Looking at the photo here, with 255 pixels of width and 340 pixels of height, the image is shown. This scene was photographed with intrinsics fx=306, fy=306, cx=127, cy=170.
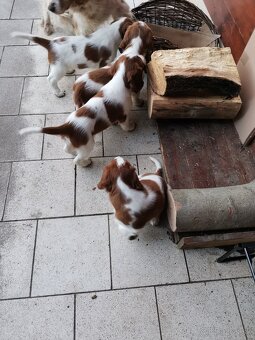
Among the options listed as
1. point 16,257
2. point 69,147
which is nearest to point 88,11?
point 69,147

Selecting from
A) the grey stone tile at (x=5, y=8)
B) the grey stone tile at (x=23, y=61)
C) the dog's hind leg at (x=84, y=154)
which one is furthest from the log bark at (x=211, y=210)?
the grey stone tile at (x=5, y=8)

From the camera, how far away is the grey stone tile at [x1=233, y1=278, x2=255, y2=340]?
7.34 ft

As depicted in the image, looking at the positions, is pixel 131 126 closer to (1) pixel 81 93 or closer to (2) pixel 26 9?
(1) pixel 81 93

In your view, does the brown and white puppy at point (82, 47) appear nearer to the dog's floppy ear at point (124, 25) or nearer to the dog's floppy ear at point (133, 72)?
the dog's floppy ear at point (124, 25)

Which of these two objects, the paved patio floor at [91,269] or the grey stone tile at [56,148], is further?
the grey stone tile at [56,148]

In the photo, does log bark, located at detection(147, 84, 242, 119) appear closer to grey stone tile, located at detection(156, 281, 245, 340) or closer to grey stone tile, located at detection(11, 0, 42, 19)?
grey stone tile, located at detection(156, 281, 245, 340)

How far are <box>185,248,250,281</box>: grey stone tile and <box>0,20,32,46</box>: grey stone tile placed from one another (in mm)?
3200

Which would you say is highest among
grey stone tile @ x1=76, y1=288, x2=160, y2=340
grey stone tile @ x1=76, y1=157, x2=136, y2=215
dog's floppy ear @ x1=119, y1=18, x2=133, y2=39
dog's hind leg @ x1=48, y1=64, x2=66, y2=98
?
dog's floppy ear @ x1=119, y1=18, x2=133, y2=39

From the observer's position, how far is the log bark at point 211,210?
2262 mm

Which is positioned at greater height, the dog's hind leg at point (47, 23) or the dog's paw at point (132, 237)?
the dog's hind leg at point (47, 23)

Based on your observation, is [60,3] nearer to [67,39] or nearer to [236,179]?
[67,39]

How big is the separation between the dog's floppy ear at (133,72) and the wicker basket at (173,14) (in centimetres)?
122

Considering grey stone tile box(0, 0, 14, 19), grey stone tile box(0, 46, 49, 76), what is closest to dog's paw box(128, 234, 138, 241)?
grey stone tile box(0, 46, 49, 76)

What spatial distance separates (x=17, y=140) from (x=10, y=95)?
632mm
